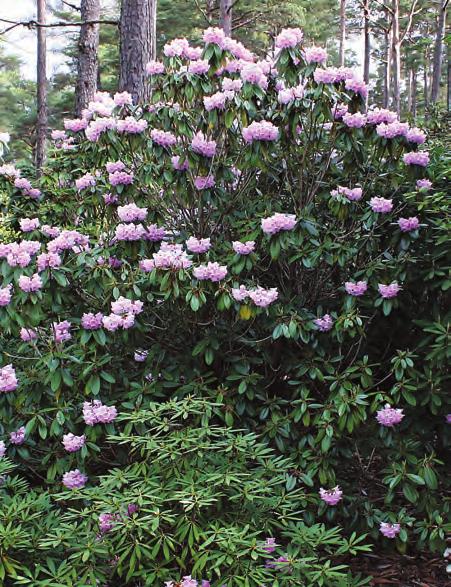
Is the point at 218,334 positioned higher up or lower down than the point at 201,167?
lower down

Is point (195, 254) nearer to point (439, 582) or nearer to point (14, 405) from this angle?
point (14, 405)

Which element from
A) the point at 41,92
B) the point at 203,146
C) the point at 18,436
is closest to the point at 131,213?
the point at 203,146

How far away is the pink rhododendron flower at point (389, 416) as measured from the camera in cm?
253

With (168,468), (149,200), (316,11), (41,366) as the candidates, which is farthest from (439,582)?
(316,11)

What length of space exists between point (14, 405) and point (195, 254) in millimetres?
1082

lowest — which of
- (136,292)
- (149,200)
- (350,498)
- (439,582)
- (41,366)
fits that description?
→ (439,582)

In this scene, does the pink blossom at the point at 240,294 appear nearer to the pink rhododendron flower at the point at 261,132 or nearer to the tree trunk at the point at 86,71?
the pink rhododendron flower at the point at 261,132

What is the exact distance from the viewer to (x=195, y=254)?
287cm

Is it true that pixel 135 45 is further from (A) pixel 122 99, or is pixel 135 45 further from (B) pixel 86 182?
(B) pixel 86 182

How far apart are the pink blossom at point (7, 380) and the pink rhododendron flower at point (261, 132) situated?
151cm

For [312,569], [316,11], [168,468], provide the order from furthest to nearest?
[316,11] → [168,468] → [312,569]

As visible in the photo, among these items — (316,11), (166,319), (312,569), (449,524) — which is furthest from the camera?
(316,11)

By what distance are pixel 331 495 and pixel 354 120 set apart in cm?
167

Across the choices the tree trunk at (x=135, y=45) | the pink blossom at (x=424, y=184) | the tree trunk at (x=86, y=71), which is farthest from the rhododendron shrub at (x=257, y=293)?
the tree trunk at (x=86, y=71)
